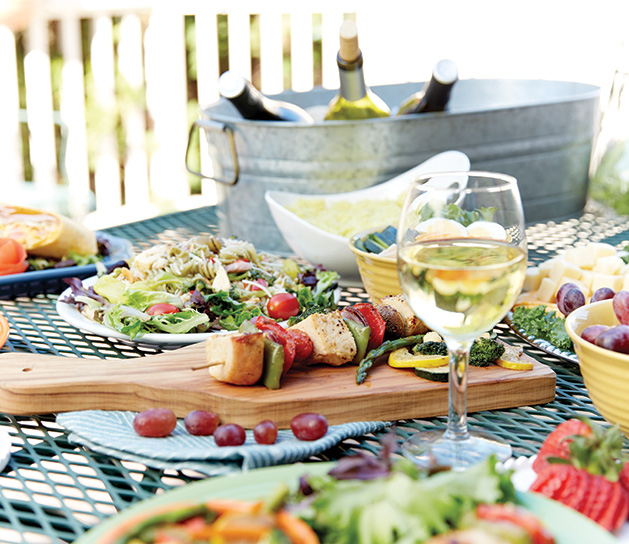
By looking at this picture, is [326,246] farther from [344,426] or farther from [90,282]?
[344,426]

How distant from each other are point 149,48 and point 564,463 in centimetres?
552

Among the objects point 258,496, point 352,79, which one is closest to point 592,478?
point 258,496

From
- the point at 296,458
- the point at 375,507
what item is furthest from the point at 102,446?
the point at 375,507

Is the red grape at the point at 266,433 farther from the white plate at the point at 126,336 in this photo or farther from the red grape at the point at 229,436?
the white plate at the point at 126,336

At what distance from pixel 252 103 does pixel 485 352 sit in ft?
4.51

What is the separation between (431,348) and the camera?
137 centimetres

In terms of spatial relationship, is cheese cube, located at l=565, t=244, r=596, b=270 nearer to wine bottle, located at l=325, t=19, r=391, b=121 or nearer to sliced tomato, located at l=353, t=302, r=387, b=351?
sliced tomato, located at l=353, t=302, r=387, b=351

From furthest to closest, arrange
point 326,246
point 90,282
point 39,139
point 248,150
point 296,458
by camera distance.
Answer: point 39,139 < point 248,150 < point 326,246 < point 90,282 < point 296,458

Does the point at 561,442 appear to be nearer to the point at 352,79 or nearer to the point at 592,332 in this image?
the point at 592,332

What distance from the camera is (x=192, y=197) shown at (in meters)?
6.17

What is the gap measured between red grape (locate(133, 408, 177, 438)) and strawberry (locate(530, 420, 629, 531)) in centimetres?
53

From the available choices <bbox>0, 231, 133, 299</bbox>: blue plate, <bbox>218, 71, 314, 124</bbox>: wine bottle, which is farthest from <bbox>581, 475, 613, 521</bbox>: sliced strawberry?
<bbox>218, 71, 314, 124</bbox>: wine bottle

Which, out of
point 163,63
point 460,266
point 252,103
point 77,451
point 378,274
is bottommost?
point 77,451

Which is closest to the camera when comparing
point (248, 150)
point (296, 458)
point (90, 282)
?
point (296, 458)
